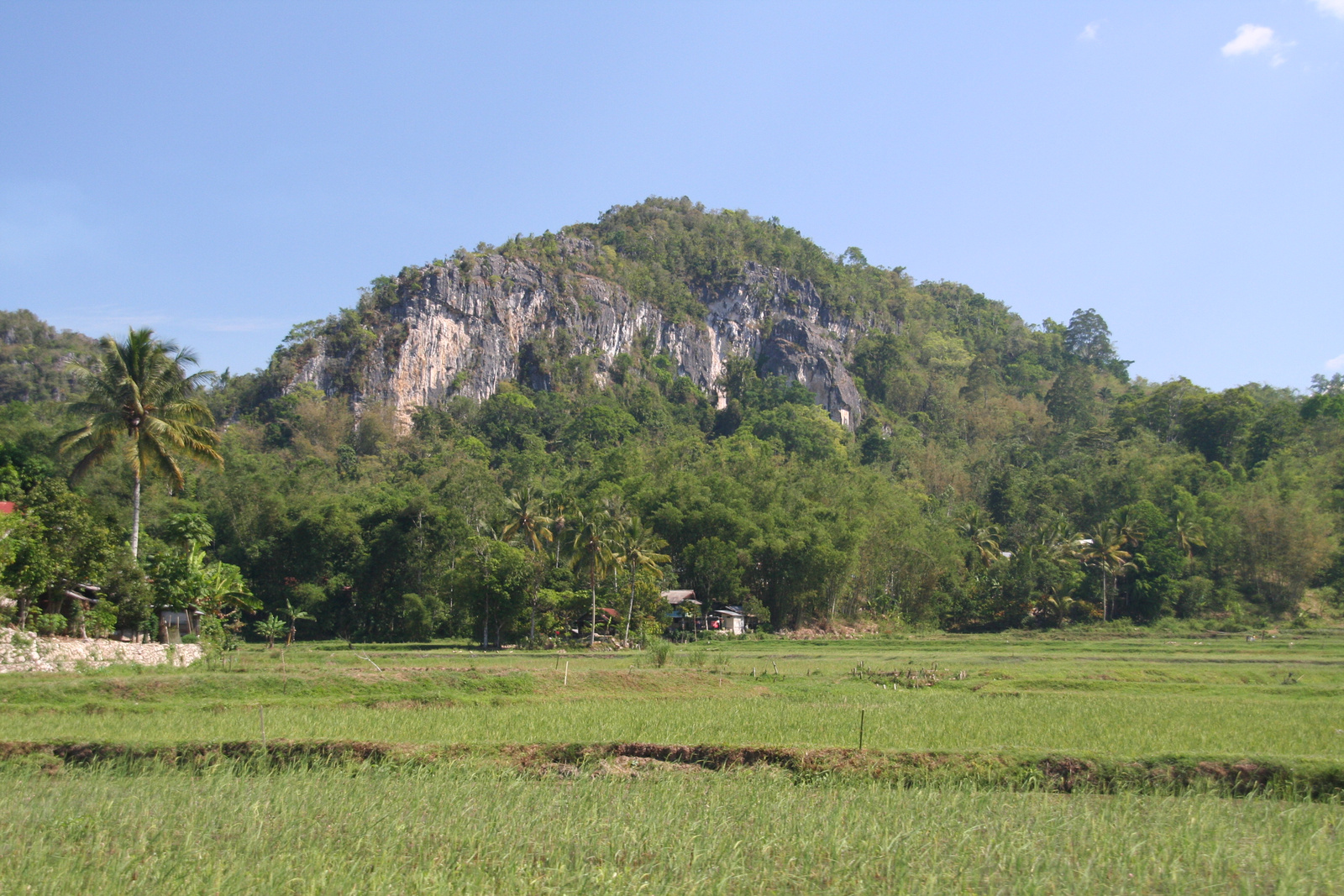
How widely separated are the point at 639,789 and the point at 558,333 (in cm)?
10090

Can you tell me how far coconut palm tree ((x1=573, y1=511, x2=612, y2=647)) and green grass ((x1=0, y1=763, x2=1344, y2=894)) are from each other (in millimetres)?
31325

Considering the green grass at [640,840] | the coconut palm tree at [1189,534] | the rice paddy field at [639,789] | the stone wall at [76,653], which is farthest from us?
the coconut palm tree at [1189,534]

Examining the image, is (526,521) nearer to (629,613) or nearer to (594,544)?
(594,544)

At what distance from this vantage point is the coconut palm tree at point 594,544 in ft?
135

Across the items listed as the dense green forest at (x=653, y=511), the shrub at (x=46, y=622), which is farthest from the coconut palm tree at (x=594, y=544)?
the shrub at (x=46, y=622)

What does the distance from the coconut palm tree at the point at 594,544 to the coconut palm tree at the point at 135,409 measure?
17645 millimetres

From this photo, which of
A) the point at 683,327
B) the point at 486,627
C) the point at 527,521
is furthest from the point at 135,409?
the point at 683,327

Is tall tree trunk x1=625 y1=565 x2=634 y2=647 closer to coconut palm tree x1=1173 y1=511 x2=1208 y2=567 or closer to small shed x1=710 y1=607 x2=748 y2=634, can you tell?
small shed x1=710 y1=607 x2=748 y2=634

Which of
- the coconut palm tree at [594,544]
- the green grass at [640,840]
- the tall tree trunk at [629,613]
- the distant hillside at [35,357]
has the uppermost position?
the distant hillside at [35,357]

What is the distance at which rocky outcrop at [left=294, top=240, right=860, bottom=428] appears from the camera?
96500mm

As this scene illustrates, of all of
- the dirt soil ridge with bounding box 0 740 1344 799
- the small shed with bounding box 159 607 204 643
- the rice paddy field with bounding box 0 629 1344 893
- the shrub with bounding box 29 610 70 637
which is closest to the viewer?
the rice paddy field with bounding box 0 629 1344 893

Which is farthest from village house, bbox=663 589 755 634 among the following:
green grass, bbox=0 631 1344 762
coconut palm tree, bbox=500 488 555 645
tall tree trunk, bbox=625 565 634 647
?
green grass, bbox=0 631 1344 762

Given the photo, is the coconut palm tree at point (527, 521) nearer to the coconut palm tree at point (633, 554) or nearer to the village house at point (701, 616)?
the coconut palm tree at point (633, 554)

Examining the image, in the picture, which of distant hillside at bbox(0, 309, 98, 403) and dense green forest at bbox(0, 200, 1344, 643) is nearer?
dense green forest at bbox(0, 200, 1344, 643)
